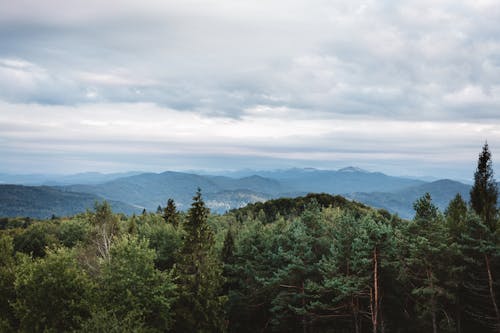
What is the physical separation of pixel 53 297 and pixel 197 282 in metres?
13.4

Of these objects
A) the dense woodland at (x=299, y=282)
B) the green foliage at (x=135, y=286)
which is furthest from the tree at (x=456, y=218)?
the green foliage at (x=135, y=286)

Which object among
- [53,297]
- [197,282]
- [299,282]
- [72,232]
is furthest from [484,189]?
[72,232]

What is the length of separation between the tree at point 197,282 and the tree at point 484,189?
104ft

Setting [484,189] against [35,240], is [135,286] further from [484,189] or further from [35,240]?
[35,240]

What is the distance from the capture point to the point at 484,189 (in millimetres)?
56594

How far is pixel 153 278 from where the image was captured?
3506 cm

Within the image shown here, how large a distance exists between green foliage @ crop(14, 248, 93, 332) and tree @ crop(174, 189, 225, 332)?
9.60 meters

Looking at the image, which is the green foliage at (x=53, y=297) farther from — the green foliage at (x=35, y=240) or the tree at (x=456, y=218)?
the green foliage at (x=35, y=240)

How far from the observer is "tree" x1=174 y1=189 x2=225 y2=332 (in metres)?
39.5

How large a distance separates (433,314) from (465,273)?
562cm

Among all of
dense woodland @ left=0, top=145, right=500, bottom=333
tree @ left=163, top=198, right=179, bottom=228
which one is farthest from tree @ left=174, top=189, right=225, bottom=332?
tree @ left=163, top=198, right=179, bottom=228

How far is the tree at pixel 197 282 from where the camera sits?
39500 mm

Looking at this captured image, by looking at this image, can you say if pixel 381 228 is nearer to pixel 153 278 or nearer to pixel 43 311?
pixel 153 278

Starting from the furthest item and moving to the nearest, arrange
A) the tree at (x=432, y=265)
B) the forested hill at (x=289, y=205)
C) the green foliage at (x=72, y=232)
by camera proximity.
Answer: the forested hill at (x=289, y=205) → the green foliage at (x=72, y=232) → the tree at (x=432, y=265)
